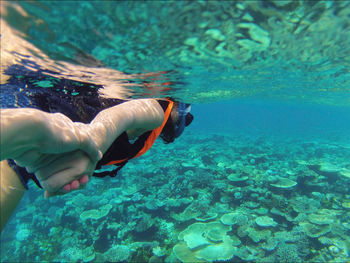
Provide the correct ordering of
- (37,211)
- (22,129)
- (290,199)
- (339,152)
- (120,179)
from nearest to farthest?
(22,129) < (290,199) < (37,211) < (120,179) < (339,152)

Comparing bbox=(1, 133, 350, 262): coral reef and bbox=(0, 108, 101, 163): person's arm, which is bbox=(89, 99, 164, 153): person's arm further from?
bbox=(1, 133, 350, 262): coral reef

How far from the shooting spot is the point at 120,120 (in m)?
2.06

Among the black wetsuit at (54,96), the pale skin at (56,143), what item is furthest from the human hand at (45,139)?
the black wetsuit at (54,96)

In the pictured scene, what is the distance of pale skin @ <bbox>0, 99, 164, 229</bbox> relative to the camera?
1.28 meters

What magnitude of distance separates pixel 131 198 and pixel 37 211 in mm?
6050

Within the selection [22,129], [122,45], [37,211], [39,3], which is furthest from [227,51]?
[37,211]

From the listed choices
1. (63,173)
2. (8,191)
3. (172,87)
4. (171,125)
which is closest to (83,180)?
(63,173)

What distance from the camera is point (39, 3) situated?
322 cm

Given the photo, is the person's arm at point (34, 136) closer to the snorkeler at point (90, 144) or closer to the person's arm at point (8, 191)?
the snorkeler at point (90, 144)

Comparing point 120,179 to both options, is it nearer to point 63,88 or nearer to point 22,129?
point 63,88

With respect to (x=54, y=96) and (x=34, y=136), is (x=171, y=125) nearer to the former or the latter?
(x=34, y=136)

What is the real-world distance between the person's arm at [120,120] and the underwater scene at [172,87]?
2.18 m

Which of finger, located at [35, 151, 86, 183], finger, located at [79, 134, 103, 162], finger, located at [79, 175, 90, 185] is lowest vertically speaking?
finger, located at [79, 175, 90, 185]

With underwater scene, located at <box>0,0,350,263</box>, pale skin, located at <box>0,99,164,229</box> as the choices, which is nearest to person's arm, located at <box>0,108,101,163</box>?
pale skin, located at <box>0,99,164,229</box>
